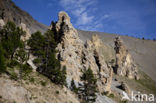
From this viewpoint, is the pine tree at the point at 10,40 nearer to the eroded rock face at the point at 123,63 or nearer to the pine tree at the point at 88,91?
the pine tree at the point at 88,91

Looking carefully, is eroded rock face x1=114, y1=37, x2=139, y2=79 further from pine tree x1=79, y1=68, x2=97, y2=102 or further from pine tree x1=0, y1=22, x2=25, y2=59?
pine tree x1=0, y1=22, x2=25, y2=59

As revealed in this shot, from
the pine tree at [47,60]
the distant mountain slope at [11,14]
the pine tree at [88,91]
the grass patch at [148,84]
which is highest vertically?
the distant mountain slope at [11,14]

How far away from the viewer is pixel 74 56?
148 feet

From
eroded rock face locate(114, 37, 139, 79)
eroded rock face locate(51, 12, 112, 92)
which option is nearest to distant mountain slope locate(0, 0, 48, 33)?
eroded rock face locate(51, 12, 112, 92)

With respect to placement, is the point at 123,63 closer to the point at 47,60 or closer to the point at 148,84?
the point at 148,84

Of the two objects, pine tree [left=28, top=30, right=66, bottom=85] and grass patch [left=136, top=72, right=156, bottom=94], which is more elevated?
pine tree [left=28, top=30, right=66, bottom=85]

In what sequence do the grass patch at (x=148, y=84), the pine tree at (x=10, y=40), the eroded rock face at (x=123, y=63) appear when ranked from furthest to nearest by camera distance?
1. the eroded rock face at (x=123, y=63)
2. the grass patch at (x=148, y=84)
3. the pine tree at (x=10, y=40)

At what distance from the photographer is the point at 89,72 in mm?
37875

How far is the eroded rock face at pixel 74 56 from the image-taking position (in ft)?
137

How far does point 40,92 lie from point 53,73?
27.2 feet

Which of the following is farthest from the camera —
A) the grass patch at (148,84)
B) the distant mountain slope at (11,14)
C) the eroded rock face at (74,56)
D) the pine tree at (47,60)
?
the grass patch at (148,84)

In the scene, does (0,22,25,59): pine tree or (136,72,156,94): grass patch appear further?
(136,72,156,94): grass patch

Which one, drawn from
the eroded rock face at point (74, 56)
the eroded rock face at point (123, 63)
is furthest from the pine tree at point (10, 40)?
the eroded rock face at point (123, 63)

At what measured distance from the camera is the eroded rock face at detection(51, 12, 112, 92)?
1642 inches
